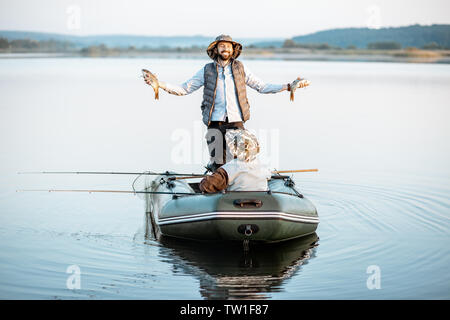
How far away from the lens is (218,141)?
8664 millimetres

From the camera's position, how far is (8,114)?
61.8 ft

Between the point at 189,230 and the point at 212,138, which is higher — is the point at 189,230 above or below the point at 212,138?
below

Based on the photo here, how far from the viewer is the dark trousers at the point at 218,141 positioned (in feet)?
28.2

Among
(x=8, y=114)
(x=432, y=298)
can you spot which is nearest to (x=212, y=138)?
(x=432, y=298)

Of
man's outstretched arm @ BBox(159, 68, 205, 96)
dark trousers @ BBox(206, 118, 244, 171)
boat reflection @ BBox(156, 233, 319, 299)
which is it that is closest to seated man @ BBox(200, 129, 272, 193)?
boat reflection @ BBox(156, 233, 319, 299)

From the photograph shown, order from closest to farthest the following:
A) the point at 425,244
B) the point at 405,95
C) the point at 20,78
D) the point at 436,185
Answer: the point at 425,244, the point at 436,185, the point at 405,95, the point at 20,78

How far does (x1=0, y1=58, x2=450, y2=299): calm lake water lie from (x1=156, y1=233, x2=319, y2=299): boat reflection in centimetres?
2

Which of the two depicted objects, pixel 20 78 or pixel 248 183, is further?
pixel 20 78

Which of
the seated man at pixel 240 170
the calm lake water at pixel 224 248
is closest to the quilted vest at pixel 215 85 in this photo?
the seated man at pixel 240 170

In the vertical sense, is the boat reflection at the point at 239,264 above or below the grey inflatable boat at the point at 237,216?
below

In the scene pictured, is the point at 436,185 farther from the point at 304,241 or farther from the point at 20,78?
the point at 20,78

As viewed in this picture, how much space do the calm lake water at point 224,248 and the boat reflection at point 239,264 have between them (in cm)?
2

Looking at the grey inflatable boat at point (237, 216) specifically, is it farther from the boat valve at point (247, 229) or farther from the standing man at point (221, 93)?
the standing man at point (221, 93)
